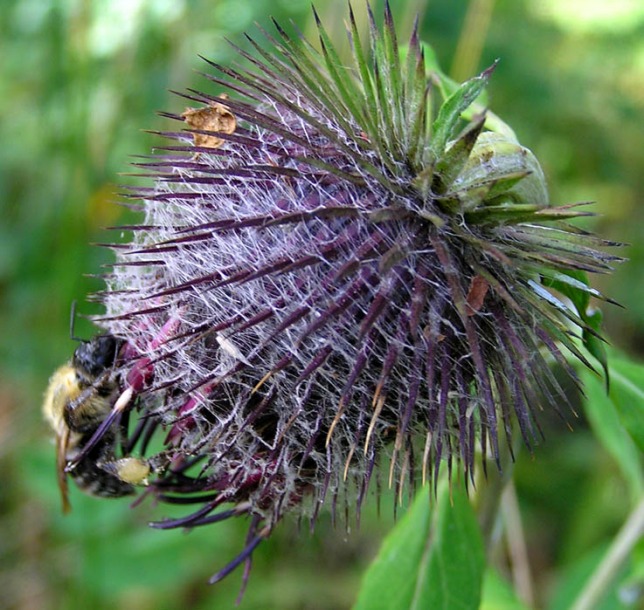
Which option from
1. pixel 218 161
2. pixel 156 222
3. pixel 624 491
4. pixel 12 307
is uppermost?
pixel 218 161

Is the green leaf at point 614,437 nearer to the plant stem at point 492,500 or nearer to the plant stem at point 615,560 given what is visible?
the plant stem at point 615,560

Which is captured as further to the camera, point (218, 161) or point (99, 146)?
point (99, 146)

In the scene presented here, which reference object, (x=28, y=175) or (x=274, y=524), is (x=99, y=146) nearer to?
(x=28, y=175)

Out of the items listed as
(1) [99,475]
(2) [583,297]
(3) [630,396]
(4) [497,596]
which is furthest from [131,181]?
(2) [583,297]

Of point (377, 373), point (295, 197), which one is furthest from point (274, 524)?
point (295, 197)

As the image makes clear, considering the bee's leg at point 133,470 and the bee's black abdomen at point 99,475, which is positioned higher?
the bee's leg at point 133,470

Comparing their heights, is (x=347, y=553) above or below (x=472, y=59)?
below

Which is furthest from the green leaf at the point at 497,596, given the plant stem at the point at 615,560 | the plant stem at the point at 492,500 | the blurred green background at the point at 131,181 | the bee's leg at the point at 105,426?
A: the bee's leg at the point at 105,426
